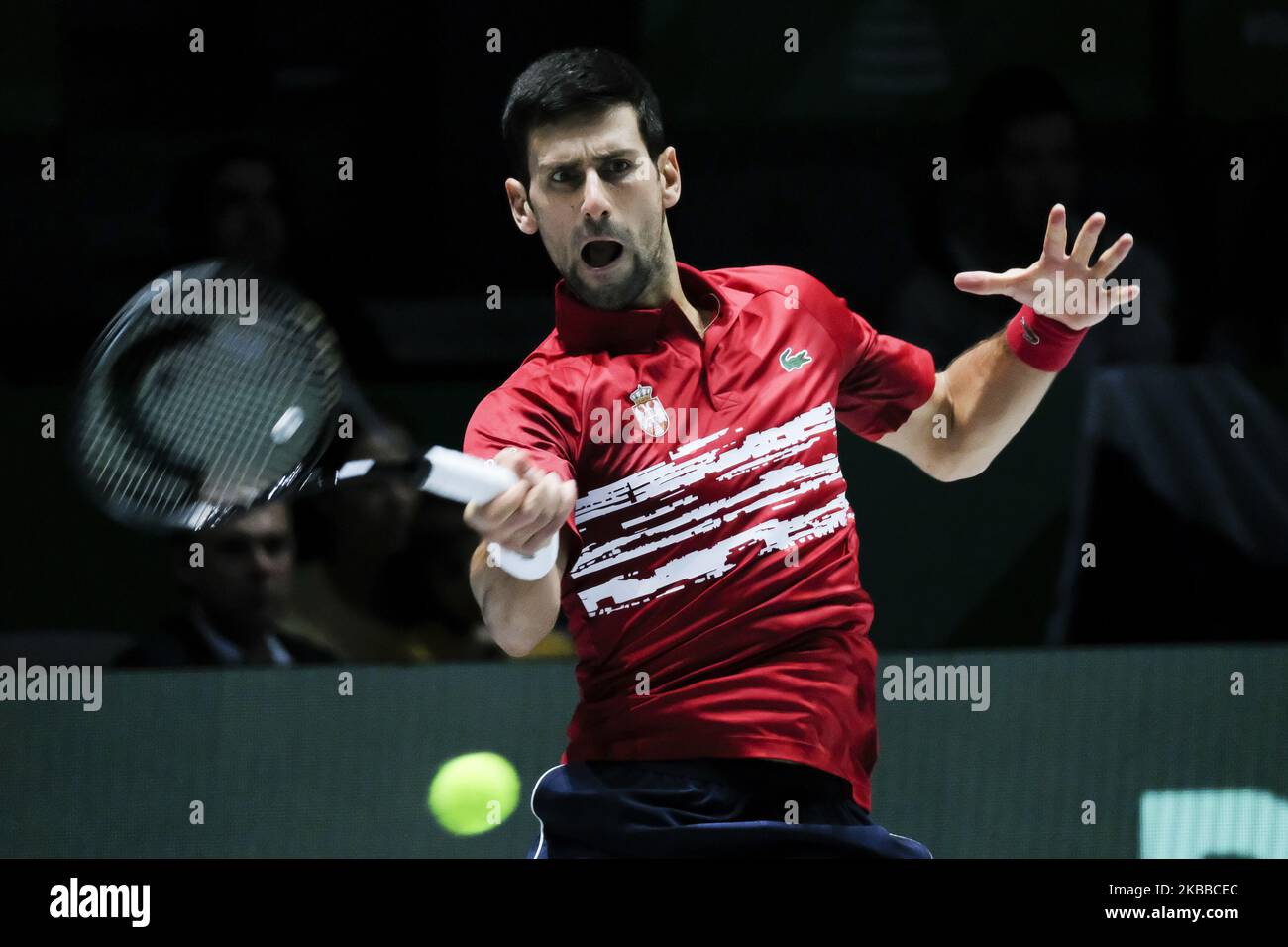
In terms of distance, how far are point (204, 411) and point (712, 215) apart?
1552 mm

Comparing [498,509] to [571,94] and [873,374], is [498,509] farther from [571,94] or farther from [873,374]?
[873,374]

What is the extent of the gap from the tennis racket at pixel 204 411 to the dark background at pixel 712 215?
1.28 m

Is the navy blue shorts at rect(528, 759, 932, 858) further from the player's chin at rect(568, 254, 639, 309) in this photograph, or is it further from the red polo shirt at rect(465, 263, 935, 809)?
the player's chin at rect(568, 254, 639, 309)

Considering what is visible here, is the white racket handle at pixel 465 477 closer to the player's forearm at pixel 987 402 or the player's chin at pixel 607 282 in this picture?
the player's chin at pixel 607 282

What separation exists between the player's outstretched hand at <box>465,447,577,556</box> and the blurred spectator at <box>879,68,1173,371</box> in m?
1.70

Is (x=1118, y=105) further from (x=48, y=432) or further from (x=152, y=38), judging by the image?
(x=48, y=432)

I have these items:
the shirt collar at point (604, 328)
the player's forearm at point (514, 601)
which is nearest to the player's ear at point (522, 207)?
the shirt collar at point (604, 328)

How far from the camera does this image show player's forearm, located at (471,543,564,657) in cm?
187

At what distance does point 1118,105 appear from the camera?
3.45m

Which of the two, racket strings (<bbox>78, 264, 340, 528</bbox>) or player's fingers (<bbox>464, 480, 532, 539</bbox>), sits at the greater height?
racket strings (<bbox>78, 264, 340, 528</bbox>)

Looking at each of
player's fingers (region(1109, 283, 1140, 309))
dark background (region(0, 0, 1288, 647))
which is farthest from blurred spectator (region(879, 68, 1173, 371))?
player's fingers (region(1109, 283, 1140, 309))

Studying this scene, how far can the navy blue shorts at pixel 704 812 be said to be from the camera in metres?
1.92
